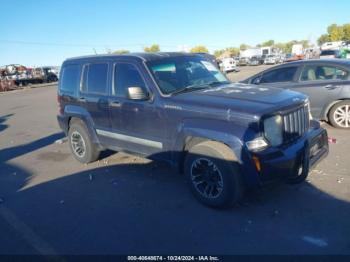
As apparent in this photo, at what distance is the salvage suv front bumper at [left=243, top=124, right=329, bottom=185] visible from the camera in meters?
3.82

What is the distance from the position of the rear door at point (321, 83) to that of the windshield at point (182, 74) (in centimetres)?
309

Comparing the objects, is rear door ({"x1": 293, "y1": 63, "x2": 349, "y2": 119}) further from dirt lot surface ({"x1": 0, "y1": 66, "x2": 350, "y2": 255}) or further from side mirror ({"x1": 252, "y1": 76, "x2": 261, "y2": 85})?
dirt lot surface ({"x1": 0, "y1": 66, "x2": 350, "y2": 255})

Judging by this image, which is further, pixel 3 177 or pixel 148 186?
pixel 3 177

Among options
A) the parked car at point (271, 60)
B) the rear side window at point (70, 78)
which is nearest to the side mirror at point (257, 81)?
the rear side window at point (70, 78)

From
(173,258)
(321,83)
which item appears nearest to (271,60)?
(321,83)

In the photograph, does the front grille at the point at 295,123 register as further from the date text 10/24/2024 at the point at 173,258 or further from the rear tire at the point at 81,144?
the rear tire at the point at 81,144

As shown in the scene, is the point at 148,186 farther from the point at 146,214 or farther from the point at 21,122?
the point at 21,122

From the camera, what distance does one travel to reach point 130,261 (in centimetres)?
342

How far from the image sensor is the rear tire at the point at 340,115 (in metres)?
7.44

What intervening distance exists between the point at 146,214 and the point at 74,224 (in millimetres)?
938

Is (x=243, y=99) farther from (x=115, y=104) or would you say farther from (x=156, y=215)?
(x=115, y=104)

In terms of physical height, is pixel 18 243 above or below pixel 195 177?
below

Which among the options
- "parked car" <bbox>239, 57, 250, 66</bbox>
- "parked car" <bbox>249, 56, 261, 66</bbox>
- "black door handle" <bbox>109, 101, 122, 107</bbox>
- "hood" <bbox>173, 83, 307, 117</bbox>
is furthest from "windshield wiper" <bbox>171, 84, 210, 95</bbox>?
"parked car" <bbox>239, 57, 250, 66</bbox>

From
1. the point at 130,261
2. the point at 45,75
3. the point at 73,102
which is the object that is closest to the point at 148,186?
the point at 130,261
